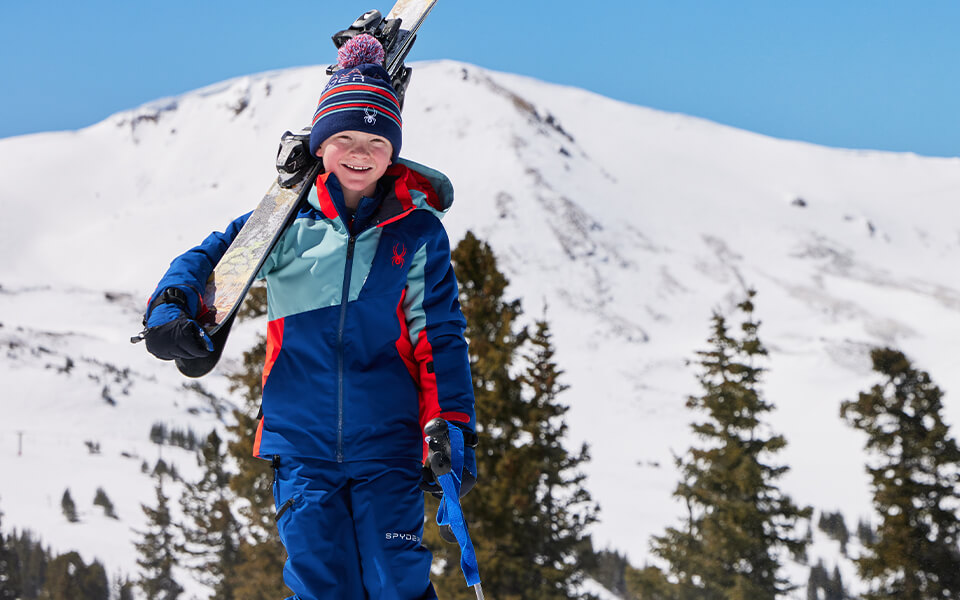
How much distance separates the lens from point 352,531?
318 centimetres

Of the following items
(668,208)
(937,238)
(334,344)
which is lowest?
(334,344)

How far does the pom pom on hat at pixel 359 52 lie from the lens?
3.82 meters

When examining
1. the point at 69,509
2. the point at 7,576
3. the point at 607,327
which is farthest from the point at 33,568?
the point at 607,327

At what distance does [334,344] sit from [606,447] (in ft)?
257

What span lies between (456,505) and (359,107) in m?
1.65

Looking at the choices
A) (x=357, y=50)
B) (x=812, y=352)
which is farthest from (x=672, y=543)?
(x=812, y=352)

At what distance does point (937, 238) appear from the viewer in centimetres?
18612

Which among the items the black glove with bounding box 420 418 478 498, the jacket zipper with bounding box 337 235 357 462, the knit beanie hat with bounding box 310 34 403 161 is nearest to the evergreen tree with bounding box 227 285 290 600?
the knit beanie hat with bounding box 310 34 403 161

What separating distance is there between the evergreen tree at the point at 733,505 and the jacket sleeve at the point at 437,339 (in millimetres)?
14633

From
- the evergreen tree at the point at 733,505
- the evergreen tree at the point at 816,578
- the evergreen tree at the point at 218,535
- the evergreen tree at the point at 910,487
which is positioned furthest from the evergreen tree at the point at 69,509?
the evergreen tree at the point at 910,487

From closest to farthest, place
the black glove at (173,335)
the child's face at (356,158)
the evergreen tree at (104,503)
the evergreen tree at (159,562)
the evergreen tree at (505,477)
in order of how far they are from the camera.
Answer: the black glove at (173,335)
the child's face at (356,158)
the evergreen tree at (505,477)
the evergreen tree at (159,562)
the evergreen tree at (104,503)

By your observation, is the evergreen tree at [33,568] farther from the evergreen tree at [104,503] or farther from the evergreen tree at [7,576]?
the evergreen tree at [104,503]

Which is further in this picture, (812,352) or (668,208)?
(668,208)

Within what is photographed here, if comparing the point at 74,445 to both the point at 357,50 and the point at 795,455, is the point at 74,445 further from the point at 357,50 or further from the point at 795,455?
the point at 357,50
